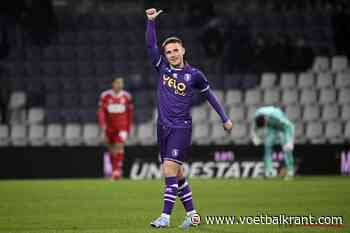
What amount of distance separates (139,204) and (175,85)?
3.68 metres

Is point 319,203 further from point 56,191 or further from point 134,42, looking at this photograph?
point 134,42

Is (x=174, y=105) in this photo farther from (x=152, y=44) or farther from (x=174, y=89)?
(x=152, y=44)

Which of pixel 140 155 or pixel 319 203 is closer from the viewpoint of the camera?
pixel 319 203

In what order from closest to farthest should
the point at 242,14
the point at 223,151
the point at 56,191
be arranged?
the point at 56,191 < the point at 223,151 < the point at 242,14

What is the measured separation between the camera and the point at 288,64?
26266mm

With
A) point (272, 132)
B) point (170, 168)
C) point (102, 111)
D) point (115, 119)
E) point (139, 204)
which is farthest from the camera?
point (115, 119)

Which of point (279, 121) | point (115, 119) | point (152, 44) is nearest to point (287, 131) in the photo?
point (279, 121)

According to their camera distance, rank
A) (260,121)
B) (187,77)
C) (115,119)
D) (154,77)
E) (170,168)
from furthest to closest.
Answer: (154,77) → (115,119) → (260,121) → (187,77) → (170,168)

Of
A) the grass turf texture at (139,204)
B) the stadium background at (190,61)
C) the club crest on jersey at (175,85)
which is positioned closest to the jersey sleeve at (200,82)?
the club crest on jersey at (175,85)

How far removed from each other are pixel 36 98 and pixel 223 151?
595 cm

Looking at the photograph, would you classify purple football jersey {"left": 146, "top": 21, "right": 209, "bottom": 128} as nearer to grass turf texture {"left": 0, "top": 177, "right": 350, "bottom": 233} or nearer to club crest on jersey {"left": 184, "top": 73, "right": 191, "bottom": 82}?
club crest on jersey {"left": 184, "top": 73, "right": 191, "bottom": 82}

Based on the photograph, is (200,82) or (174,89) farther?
(200,82)

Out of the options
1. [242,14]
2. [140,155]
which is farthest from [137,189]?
[242,14]

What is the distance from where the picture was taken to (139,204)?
13883 mm
